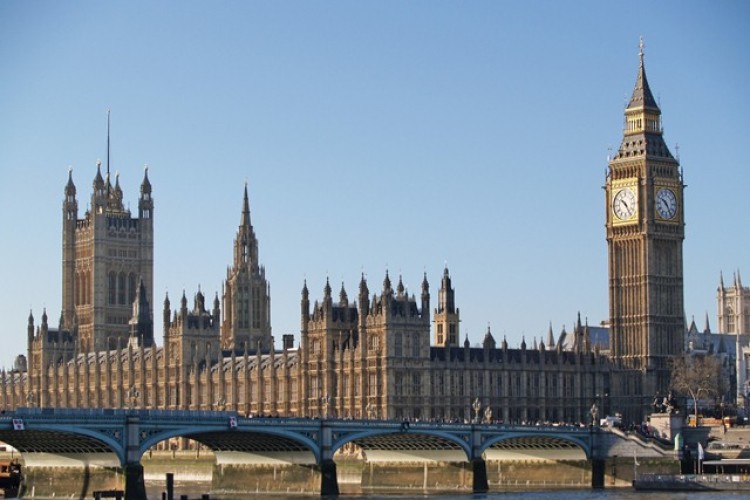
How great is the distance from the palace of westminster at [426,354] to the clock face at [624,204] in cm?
14

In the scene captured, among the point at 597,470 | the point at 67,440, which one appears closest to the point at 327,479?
the point at 67,440

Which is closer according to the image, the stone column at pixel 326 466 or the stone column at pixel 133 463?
the stone column at pixel 133 463

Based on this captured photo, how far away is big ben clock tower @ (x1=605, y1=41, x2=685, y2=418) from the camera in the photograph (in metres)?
155

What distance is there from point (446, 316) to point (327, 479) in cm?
5274

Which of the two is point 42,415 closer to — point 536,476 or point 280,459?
point 280,459

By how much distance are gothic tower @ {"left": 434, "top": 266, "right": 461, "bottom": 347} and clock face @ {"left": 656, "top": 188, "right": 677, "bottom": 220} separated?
17.7 m

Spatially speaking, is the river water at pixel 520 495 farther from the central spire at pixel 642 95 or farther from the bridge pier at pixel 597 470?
the central spire at pixel 642 95

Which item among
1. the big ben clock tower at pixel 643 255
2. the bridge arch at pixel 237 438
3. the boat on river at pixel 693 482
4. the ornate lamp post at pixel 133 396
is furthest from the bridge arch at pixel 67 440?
the big ben clock tower at pixel 643 255

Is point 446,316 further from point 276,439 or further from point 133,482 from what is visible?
point 133,482

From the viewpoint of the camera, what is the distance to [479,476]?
11431 cm

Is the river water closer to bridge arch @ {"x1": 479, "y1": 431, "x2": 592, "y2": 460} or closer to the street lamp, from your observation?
bridge arch @ {"x1": 479, "y1": 431, "x2": 592, "y2": 460}

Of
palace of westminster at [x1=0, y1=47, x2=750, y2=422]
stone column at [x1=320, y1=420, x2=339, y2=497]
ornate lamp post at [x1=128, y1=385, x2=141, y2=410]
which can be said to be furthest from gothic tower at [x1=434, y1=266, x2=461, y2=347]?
stone column at [x1=320, y1=420, x2=339, y2=497]

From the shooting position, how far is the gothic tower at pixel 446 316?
15712 centimetres

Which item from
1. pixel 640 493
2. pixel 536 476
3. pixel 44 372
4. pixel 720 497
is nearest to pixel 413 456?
pixel 536 476
